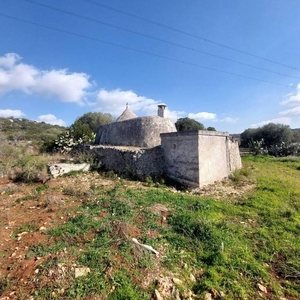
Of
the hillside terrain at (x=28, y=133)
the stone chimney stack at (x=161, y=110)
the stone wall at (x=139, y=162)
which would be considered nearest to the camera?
the stone wall at (x=139, y=162)

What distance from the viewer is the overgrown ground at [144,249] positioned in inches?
127

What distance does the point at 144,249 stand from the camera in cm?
397

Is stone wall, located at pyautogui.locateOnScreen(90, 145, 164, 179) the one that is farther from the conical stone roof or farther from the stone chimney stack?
the conical stone roof

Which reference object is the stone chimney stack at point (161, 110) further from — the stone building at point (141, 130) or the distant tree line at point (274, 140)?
the distant tree line at point (274, 140)

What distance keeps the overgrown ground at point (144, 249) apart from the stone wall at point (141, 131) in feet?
19.5

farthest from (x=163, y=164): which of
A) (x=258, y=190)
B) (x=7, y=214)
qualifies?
(x=7, y=214)

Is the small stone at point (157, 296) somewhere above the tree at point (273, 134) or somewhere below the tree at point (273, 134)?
below

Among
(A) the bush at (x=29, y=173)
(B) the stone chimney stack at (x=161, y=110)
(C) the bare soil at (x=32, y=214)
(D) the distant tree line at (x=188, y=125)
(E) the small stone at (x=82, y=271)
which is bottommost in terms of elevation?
(E) the small stone at (x=82, y=271)

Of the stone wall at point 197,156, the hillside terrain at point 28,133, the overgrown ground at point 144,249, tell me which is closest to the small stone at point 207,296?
the overgrown ground at point 144,249

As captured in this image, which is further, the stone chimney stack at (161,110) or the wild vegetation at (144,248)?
the stone chimney stack at (161,110)

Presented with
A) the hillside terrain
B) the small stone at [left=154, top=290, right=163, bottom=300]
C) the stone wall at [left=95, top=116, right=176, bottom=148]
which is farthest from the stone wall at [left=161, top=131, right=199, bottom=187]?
the hillside terrain

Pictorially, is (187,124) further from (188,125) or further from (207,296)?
(207,296)

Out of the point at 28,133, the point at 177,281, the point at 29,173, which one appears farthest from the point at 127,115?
the point at 28,133

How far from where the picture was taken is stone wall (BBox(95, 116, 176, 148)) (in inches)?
499
